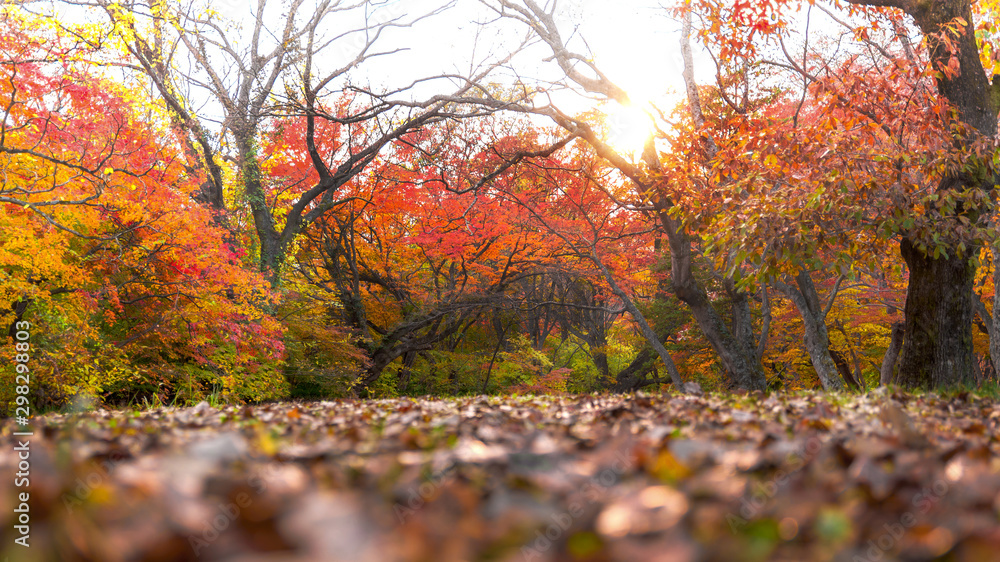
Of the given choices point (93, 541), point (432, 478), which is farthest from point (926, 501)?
point (93, 541)

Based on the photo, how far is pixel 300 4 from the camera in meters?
16.1

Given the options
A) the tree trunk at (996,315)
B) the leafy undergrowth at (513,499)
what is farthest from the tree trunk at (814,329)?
the leafy undergrowth at (513,499)

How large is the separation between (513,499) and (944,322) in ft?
23.8

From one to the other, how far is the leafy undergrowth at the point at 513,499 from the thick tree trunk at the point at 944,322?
18.8ft

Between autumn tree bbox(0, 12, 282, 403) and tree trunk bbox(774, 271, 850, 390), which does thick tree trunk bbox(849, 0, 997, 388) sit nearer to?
tree trunk bbox(774, 271, 850, 390)

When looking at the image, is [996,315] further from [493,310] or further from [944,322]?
[493,310]

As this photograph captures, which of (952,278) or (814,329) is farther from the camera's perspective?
(814,329)

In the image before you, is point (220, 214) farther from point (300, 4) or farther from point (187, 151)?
point (300, 4)

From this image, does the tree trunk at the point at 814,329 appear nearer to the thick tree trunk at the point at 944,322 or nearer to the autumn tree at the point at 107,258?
the thick tree trunk at the point at 944,322

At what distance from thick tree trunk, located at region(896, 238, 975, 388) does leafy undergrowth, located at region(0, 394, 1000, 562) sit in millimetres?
5732

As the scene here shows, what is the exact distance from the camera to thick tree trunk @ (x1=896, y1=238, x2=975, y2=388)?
6.66 metres

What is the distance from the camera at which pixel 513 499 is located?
46.6 inches

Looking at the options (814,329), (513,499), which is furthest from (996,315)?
(513,499)

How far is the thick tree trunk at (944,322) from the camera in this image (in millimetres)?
6656
